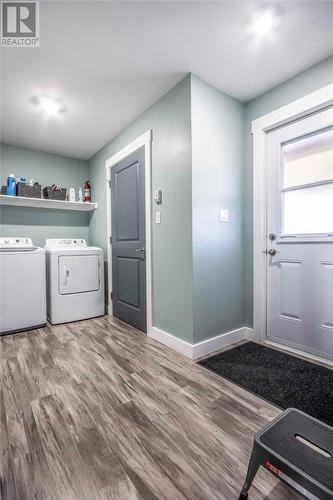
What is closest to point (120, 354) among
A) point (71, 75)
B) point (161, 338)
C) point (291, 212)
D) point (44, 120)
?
point (161, 338)

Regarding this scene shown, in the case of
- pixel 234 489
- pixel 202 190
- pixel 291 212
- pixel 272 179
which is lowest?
pixel 234 489

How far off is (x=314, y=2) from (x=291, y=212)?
4.44ft

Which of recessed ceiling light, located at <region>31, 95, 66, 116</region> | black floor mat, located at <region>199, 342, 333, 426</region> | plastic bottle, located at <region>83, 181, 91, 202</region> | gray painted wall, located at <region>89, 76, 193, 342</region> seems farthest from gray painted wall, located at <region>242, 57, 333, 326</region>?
plastic bottle, located at <region>83, 181, 91, 202</region>

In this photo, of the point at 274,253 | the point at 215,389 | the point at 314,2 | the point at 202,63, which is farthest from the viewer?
the point at 274,253

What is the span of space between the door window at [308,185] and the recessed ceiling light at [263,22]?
84 centimetres

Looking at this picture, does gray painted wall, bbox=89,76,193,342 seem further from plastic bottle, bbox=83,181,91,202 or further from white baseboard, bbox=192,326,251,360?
plastic bottle, bbox=83,181,91,202

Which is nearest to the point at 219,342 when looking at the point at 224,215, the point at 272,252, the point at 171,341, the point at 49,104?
the point at 171,341

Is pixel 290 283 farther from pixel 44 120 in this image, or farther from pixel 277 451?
pixel 44 120

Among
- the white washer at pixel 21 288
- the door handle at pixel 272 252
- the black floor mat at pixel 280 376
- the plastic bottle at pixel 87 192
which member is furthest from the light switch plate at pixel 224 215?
the plastic bottle at pixel 87 192

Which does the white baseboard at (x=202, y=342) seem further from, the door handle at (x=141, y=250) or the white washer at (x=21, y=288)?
the white washer at (x=21, y=288)

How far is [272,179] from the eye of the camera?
223cm

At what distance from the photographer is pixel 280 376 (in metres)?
1.70

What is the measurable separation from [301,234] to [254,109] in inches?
50.4

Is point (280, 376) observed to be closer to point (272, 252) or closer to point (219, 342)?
point (219, 342)
